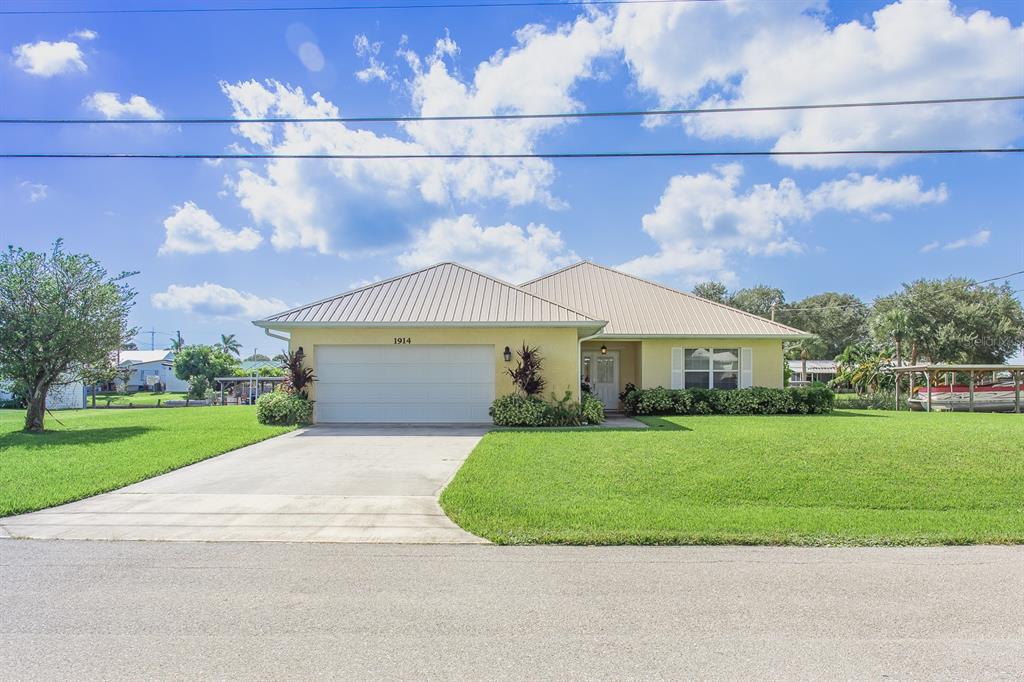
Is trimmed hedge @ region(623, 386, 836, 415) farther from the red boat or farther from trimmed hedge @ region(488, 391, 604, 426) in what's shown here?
the red boat

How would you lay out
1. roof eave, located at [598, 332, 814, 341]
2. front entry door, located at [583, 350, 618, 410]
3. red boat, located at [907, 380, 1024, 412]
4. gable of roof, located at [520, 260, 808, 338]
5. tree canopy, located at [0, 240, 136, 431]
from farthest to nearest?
red boat, located at [907, 380, 1024, 412] → front entry door, located at [583, 350, 618, 410] → gable of roof, located at [520, 260, 808, 338] → roof eave, located at [598, 332, 814, 341] → tree canopy, located at [0, 240, 136, 431]

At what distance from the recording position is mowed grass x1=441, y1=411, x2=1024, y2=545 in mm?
5527

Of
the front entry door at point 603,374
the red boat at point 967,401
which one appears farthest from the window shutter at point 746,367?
the red boat at point 967,401

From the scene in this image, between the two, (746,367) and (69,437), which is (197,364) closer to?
(69,437)

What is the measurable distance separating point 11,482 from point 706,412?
16214mm

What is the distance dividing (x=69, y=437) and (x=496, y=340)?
10.1 meters

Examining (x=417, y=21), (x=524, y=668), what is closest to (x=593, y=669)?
(x=524, y=668)

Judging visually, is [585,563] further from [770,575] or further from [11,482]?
[11,482]

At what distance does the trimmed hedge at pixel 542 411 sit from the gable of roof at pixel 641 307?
13.6 ft

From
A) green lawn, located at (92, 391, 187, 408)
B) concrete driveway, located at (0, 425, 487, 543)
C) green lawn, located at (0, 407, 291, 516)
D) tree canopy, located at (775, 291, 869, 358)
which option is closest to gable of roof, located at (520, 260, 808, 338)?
concrete driveway, located at (0, 425, 487, 543)

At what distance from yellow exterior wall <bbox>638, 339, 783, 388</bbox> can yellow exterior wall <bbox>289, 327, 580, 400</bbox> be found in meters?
4.58

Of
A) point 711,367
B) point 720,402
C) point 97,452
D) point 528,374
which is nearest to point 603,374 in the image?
point 711,367

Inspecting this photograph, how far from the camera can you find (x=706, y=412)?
17.1 m

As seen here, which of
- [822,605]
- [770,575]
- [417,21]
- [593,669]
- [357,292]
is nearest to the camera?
[593,669]
